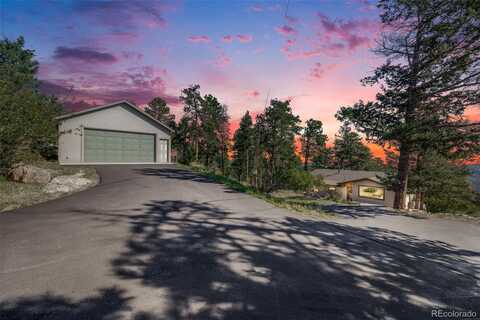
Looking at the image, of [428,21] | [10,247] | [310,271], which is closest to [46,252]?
[10,247]

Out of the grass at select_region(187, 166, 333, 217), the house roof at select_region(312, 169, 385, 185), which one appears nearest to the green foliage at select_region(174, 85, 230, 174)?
the house roof at select_region(312, 169, 385, 185)

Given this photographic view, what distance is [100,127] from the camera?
17.6 metres

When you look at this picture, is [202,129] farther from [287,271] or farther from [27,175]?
[287,271]

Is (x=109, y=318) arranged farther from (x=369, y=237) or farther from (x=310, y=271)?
(x=369, y=237)

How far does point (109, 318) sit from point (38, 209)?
569 centimetres

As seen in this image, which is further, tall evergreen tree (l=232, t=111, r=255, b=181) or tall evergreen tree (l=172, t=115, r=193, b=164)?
tall evergreen tree (l=232, t=111, r=255, b=181)

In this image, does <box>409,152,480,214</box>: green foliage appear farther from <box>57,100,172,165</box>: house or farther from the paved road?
<box>57,100,172,165</box>: house

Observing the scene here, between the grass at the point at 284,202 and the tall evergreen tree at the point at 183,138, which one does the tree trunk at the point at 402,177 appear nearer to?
the grass at the point at 284,202

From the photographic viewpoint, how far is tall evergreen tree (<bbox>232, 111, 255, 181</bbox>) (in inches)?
1815

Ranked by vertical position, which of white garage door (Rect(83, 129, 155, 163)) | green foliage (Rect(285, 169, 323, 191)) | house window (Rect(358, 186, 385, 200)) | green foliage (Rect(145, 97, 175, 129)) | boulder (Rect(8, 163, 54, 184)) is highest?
green foliage (Rect(145, 97, 175, 129))

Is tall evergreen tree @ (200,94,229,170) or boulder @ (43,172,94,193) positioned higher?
tall evergreen tree @ (200,94,229,170)

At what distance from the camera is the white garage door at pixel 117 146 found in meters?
17.2

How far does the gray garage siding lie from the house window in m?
29.0

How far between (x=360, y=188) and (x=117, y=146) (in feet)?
110
